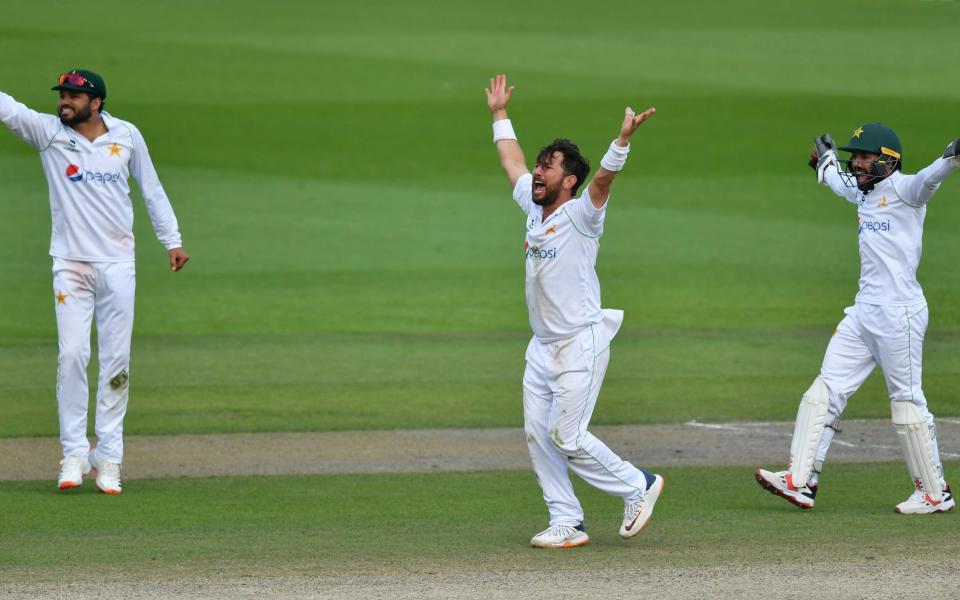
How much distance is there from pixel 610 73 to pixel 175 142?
15608 mm

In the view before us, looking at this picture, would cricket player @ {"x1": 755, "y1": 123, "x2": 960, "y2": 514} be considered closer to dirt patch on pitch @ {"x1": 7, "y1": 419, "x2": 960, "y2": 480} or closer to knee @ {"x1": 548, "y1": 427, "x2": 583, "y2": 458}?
knee @ {"x1": 548, "y1": 427, "x2": 583, "y2": 458}

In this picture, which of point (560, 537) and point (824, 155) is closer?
point (560, 537)

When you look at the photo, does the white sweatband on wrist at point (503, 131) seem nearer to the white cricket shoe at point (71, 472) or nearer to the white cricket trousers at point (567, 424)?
the white cricket trousers at point (567, 424)

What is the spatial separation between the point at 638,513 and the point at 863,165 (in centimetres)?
267

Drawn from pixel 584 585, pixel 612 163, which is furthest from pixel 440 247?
pixel 584 585

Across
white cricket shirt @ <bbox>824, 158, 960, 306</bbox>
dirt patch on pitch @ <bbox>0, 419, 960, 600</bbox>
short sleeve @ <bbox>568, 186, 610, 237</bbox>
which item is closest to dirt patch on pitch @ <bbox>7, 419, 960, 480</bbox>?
dirt patch on pitch @ <bbox>0, 419, 960, 600</bbox>

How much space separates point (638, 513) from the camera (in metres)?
8.62

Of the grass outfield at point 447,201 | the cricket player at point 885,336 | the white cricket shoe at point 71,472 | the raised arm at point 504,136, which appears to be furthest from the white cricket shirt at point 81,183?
the cricket player at point 885,336

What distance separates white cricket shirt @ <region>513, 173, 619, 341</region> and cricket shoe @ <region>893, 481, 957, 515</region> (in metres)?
2.28

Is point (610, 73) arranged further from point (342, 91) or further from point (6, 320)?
point (6, 320)

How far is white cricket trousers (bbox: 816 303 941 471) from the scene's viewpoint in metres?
9.83

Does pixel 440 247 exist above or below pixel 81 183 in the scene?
below

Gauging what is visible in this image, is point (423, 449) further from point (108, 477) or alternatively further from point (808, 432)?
point (808, 432)

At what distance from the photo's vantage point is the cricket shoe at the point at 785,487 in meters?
9.70
